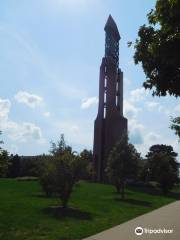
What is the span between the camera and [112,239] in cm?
1374

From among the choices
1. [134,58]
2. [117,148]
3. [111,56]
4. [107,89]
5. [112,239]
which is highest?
[111,56]

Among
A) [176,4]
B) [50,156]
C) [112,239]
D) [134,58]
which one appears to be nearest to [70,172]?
[50,156]

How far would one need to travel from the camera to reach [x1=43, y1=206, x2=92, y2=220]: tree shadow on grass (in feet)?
67.5

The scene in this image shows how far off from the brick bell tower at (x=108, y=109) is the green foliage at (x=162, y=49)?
3055 inches

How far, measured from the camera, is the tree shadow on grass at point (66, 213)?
20559 mm

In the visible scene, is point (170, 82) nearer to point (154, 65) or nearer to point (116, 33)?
point (154, 65)

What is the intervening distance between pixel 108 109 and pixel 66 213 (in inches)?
2707

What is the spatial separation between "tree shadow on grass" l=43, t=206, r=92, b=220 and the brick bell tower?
6269cm

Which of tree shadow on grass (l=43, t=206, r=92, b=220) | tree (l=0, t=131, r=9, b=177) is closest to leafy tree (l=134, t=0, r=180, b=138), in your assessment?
tree (l=0, t=131, r=9, b=177)

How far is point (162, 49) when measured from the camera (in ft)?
25.3

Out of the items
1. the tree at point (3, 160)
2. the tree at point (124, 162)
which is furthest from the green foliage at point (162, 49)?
the tree at point (124, 162)

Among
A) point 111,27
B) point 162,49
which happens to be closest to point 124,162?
point 162,49

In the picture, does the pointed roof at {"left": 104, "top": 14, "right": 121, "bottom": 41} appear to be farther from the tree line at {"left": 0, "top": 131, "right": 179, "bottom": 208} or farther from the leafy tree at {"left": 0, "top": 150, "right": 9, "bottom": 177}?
the leafy tree at {"left": 0, "top": 150, "right": 9, "bottom": 177}

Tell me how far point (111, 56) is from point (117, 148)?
181ft
